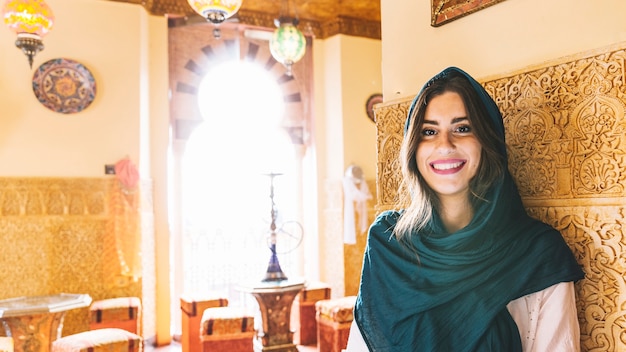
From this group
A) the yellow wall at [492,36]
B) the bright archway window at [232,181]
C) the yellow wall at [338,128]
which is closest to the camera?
the yellow wall at [492,36]

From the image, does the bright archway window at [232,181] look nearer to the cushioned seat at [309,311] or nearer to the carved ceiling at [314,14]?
the carved ceiling at [314,14]

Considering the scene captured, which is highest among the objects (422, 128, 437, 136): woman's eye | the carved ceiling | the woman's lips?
the carved ceiling

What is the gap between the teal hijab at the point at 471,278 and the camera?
1.22 meters

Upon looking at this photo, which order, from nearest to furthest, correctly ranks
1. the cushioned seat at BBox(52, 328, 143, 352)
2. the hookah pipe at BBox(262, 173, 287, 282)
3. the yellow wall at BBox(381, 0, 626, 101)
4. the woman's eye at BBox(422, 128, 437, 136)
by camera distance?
1. the yellow wall at BBox(381, 0, 626, 101)
2. the woman's eye at BBox(422, 128, 437, 136)
3. the cushioned seat at BBox(52, 328, 143, 352)
4. the hookah pipe at BBox(262, 173, 287, 282)

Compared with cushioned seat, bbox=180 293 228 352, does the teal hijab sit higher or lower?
higher

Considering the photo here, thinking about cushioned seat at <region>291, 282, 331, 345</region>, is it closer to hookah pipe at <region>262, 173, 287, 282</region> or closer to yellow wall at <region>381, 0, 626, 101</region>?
hookah pipe at <region>262, 173, 287, 282</region>

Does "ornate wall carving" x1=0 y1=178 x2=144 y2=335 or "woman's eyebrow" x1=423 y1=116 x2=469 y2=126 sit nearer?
"woman's eyebrow" x1=423 y1=116 x2=469 y2=126

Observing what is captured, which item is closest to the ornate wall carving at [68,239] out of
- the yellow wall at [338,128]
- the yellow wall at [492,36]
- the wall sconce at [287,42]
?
the wall sconce at [287,42]

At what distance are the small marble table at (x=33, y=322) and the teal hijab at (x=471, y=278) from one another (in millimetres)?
3038

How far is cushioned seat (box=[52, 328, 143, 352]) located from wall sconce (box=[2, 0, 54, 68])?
2.02m

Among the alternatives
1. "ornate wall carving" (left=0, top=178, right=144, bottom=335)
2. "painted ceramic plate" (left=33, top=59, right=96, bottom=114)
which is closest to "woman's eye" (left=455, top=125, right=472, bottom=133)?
"ornate wall carving" (left=0, top=178, right=144, bottom=335)

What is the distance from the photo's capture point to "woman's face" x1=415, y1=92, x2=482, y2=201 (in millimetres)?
1356

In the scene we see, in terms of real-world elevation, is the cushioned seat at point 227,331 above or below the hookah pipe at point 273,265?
below

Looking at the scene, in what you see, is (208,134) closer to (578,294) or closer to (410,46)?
(410,46)
